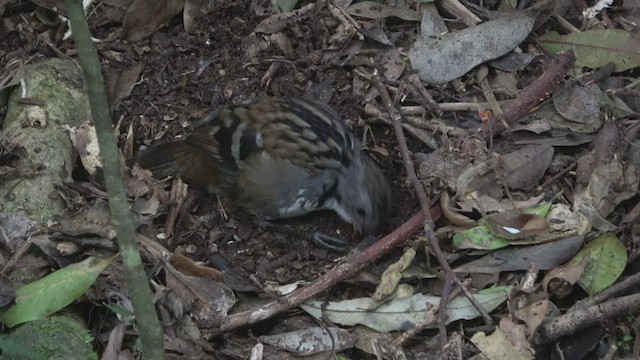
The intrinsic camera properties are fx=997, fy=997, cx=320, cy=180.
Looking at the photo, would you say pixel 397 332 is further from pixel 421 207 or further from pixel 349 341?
pixel 421 207

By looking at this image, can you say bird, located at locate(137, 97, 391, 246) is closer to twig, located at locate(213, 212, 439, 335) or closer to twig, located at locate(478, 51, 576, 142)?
twig, located at locate(213, 212, 439, 335)

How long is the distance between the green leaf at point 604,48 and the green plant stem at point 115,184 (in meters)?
3.06

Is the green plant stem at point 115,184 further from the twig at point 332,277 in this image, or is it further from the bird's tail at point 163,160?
the bird's tail at point 163,160

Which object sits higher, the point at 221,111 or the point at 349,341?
the point at 221,111

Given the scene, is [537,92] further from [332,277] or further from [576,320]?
[332,277]

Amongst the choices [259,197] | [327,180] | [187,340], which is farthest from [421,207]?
[187,340]

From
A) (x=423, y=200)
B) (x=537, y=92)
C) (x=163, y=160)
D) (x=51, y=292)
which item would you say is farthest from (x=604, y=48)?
(x=51, y=292)

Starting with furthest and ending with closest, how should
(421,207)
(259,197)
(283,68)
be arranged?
1. (283,68)
2. (259,197)
3. (421,207)

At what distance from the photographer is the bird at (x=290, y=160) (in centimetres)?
495

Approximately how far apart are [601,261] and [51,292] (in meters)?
2.37

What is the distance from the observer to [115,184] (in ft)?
10.2

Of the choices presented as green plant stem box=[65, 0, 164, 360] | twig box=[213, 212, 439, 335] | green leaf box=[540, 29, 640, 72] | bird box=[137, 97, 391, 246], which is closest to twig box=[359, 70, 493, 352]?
twig box=[213, 212, 439, 335]

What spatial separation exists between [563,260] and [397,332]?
800 millimetres

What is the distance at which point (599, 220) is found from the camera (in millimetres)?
4516
